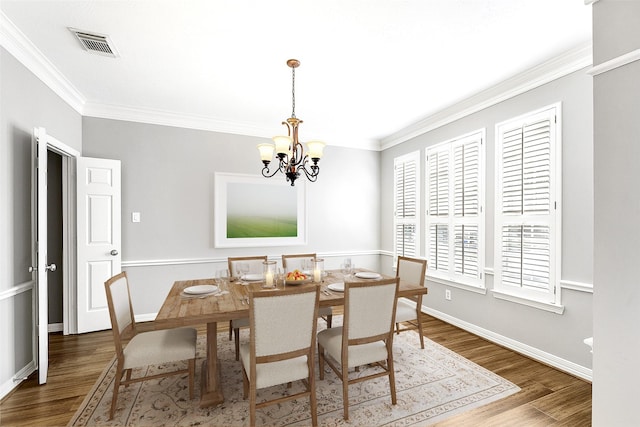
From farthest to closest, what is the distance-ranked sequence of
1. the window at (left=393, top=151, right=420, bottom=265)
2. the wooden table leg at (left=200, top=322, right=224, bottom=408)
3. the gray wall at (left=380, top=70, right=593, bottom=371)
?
the window at (left=393, top=151, right=420, bottom=265)
the gray wall at (left=380, top=70, right=593, bottom=371)
the wooden table leg at (left=200, top=322, right=224, bottom=408)

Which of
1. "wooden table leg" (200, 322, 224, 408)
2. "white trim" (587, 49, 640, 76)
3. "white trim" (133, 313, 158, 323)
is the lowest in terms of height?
"white trim" (133, 313, 158, 323)

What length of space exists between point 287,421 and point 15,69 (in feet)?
11.1

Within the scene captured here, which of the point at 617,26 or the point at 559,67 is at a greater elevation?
the point at 559,67

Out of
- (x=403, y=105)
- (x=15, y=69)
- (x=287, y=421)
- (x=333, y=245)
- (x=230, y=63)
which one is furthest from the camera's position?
(x=333, y=245)

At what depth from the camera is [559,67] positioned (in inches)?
102

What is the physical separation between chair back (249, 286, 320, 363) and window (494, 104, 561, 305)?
2274 mm

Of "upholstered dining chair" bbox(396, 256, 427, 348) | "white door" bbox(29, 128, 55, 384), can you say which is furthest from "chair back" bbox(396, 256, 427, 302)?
"white door" bbox(29, 128, 55, 384)

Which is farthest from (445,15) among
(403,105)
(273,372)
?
(273,372)

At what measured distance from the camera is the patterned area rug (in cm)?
195

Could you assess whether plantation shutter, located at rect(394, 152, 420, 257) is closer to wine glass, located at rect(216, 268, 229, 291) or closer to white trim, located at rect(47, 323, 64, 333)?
wine glass, located at rect(216, 268, 229, 291)

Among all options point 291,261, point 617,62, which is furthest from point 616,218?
point 291,261

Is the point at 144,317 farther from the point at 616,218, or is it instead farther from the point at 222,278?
the point at 616,218

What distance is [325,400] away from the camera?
2.17m

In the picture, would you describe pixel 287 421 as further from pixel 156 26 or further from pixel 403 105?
pixel 403 105
